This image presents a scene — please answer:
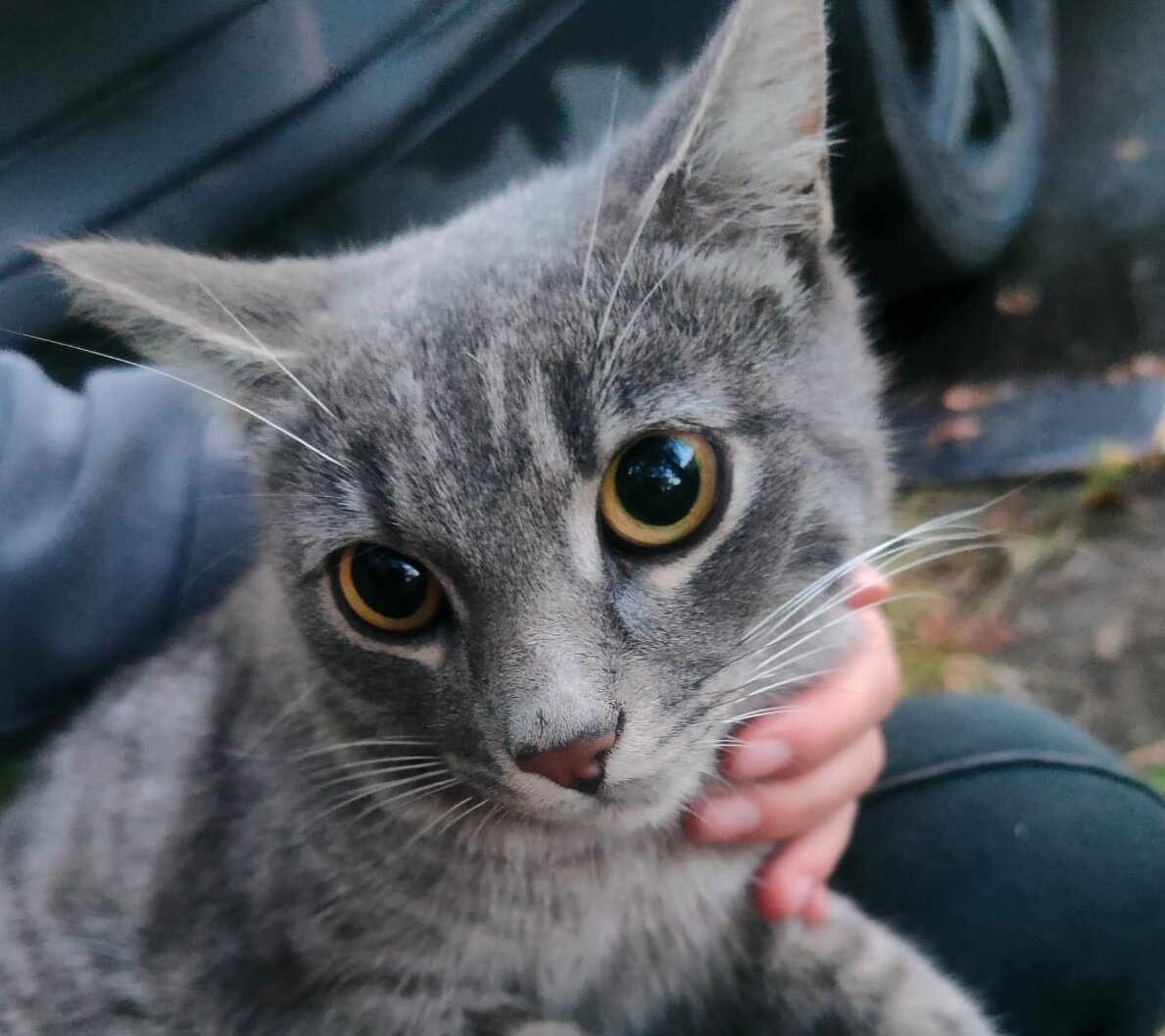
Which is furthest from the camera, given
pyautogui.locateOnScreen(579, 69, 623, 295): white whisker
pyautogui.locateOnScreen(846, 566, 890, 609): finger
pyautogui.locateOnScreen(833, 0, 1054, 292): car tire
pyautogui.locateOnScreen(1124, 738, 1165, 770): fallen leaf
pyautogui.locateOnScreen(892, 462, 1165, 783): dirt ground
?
pyautogui.locateOnScreen(892, 462, 1165, 783): dirt ground

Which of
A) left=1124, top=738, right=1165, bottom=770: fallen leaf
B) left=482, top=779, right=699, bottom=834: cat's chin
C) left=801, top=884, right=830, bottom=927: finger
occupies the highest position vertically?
left=482, top=779, right=699, bottom=834: cat's chin

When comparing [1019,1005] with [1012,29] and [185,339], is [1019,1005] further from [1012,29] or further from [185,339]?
[1012,29]

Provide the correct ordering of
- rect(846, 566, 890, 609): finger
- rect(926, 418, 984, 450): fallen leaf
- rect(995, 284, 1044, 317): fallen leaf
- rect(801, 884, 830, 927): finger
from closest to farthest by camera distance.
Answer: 1. rect(846, 566, 890, 609): finger
2. rect(801, 884, 830, 927): finger
3. rect(926, 418, 984, 450): fallen leaf
4. rect(995, 284, 1044, 317): fallen leaf

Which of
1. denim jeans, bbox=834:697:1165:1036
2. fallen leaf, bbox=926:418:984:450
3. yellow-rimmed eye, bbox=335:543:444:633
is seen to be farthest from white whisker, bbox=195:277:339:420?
fallen leaf, bbox=926:418:984:450

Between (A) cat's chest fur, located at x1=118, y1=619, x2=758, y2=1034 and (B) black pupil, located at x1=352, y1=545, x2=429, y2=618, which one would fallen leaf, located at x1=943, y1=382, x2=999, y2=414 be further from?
(B) black pupil, located at x1=352, y1=545, x2=429, y2=618

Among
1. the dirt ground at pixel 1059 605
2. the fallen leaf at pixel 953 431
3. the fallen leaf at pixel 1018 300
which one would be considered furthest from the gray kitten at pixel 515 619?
the fallen leaf at pixel 1018 300

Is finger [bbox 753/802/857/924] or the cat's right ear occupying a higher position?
the cat's right ear

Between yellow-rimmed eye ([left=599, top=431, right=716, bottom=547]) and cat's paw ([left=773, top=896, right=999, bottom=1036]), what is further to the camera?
cat's paw ([left=773, top=896, right=999, bottom=1036])
